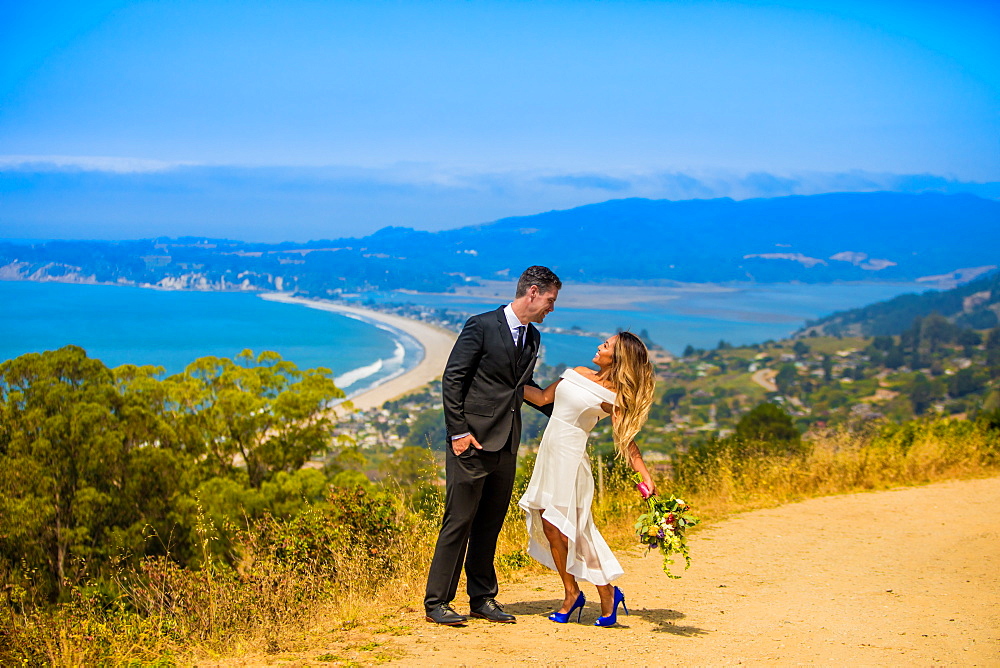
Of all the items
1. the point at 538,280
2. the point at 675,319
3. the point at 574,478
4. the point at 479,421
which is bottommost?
the point at 574,478

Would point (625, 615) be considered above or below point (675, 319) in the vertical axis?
below

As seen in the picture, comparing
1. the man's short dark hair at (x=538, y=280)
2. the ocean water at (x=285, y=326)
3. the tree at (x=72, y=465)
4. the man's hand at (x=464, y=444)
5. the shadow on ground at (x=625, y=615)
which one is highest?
the ocean water at (x=285, y=326)

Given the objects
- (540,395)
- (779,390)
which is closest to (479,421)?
(540,395)

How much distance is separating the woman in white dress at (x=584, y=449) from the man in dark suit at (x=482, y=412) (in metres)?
0.19

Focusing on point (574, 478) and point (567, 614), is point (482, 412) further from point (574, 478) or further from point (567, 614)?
point (567, 614)

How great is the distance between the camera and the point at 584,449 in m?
4.50

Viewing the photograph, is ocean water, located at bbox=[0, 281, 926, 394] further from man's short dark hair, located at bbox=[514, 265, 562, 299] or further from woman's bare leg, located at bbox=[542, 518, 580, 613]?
man's short dark hair, located at bbox=[514, 265, 562, 299]

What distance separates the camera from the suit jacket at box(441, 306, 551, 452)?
437 cm

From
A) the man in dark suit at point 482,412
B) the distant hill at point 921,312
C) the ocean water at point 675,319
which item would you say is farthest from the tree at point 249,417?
the distant hill at point 921,312

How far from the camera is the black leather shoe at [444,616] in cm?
456

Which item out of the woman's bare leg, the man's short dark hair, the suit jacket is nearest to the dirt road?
the woman's bare leg

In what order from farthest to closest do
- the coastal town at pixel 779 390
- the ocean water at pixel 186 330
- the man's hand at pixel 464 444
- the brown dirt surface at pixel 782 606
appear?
the ocean water at pixel 186 330, the coastal town at pixel 779 390, the man's hand at pixel 464 444, the brown dirt surface at pixel 782 606

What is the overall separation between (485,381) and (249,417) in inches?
880

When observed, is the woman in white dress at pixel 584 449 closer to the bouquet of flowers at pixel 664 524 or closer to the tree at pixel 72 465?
the bouquet of flowers at pixel 664 524
